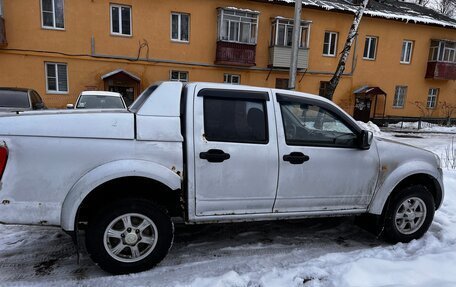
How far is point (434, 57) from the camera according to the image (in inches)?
952

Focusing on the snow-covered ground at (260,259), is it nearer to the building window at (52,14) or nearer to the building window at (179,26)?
the building window at (52,14)

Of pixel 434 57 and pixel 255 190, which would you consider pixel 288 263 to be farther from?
pixel 434 57

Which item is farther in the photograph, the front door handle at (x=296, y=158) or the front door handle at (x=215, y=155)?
the front door handle at (x=296, y=158)

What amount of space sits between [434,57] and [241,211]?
25789 millimetres

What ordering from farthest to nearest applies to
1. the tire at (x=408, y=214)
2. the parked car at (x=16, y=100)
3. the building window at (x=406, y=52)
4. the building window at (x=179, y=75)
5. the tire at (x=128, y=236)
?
the building window at (x=406, y=52), the building window at (x=179, y=75), the parked car at (x=16, y=100), the tire at (x=408, y=214), the tire at (x=128, y=236)

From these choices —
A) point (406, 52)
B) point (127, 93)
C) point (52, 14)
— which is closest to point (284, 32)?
point (127, 93)

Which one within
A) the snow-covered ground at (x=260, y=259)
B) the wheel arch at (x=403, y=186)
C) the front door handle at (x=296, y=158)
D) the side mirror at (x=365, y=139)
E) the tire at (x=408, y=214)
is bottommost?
the snow-covered ground at (x=260, y=259)

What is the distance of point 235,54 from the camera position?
19281mm

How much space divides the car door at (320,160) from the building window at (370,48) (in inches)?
833

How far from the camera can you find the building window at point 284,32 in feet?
65.5

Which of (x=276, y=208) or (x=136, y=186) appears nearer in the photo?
(x=136, y=186)

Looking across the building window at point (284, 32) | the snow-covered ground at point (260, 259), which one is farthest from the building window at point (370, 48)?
the snow-covered ground at point (260, 259)

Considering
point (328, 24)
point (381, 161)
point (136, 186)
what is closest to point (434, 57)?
point (328, 24)

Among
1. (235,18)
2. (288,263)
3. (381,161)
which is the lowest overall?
(288,263)
